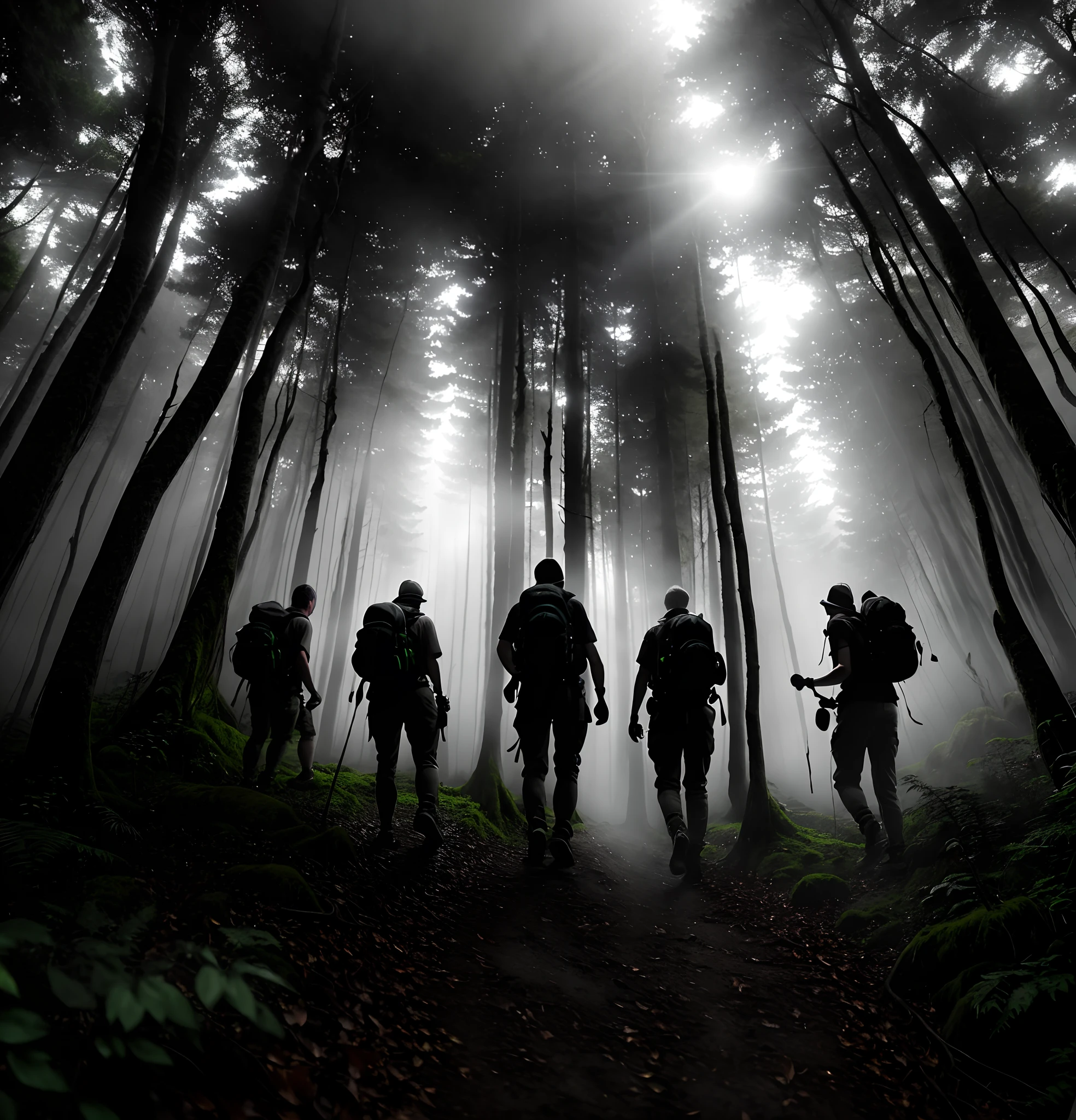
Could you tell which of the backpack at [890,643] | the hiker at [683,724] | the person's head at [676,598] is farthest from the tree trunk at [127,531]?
the backpack at [890,643]

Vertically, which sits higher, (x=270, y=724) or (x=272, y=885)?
(x=270, y=724)

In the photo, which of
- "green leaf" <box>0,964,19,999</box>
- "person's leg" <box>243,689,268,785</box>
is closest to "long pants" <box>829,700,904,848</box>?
"green leaf" <box>0,964,19,999</box>

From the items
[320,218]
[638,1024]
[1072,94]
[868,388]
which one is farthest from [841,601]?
[868,388]

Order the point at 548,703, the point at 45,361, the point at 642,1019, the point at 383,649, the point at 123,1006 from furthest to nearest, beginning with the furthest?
the point at 45,361
the point at 548,703
the point at 383,649
the point at 642,1019
the point at 123,1006

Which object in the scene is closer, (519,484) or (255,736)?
(255,736)

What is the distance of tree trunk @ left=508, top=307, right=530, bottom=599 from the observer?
10.0m

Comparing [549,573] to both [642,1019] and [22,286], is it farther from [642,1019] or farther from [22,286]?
[22,286]

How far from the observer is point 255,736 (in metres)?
5.16

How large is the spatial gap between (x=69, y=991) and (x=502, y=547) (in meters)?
9.61

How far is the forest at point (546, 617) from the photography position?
1.99m

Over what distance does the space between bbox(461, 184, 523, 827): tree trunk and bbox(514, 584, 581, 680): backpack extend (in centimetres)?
221

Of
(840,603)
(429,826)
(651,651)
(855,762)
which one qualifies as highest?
(840,603)

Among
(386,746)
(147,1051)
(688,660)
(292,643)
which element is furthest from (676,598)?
(147,1051)

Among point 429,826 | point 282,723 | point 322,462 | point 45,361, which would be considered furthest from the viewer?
point 45,361
